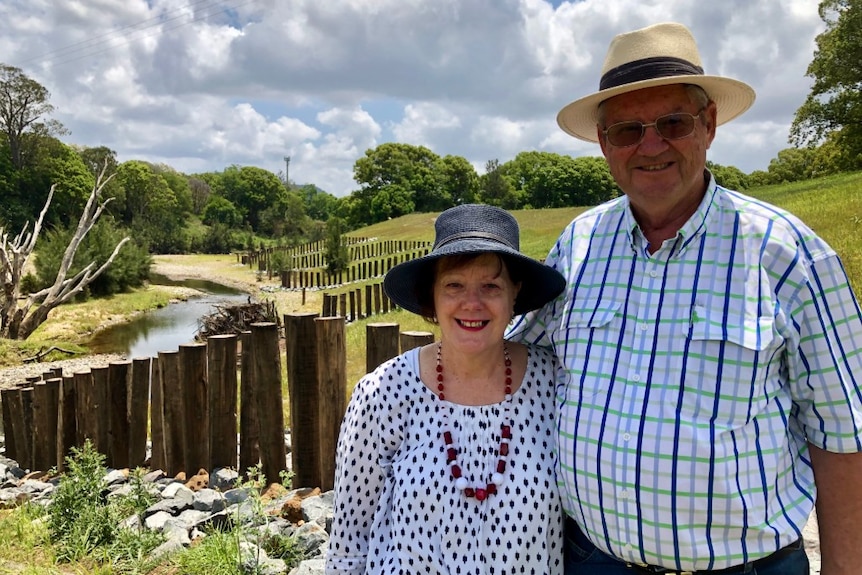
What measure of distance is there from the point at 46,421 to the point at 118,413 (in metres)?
1.79

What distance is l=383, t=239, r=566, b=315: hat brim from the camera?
87.1 inches

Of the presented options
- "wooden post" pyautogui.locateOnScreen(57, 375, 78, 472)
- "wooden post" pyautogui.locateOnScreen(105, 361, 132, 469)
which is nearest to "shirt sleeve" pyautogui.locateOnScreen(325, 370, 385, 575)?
"wooden post" pyautogui.locateOnScreen(105, 361, 132, 469)

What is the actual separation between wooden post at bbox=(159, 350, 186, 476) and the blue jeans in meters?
4.33

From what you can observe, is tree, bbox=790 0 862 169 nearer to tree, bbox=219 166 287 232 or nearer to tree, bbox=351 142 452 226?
tree, bbox=351 142 452 226

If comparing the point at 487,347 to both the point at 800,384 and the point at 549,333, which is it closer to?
the point at 549,333

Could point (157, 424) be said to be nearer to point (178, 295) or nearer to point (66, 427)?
point (66, 427)

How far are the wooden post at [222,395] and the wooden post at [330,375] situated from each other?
1.21 m

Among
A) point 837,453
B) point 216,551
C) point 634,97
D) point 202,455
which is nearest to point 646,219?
point 634,97

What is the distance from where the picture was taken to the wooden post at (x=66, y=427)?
7664 millimetres

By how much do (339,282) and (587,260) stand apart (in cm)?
2764

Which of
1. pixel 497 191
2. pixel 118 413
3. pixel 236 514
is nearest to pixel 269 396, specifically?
pixel 236 514

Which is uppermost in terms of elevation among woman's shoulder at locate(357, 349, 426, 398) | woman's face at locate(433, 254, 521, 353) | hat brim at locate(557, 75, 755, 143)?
hat brim at locate(557, 75, 755, 143)

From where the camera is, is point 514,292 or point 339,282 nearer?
point 514,292

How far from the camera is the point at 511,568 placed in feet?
6.82
